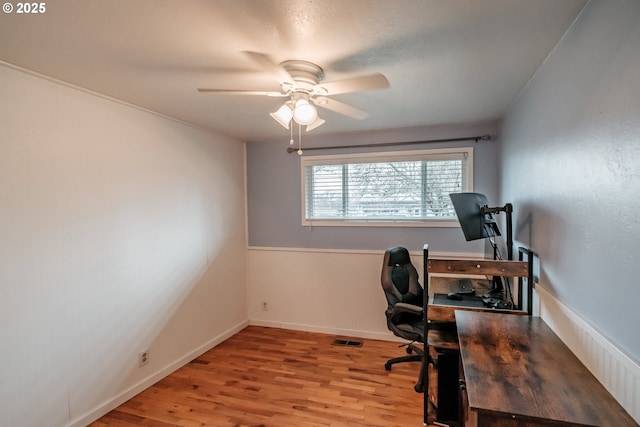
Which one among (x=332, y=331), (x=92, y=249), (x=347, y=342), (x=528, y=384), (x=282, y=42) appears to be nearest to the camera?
(x=528, y=384)

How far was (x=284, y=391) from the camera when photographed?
8.79 ft

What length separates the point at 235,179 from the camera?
3.98 m

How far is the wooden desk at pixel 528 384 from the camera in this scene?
39.7 inches

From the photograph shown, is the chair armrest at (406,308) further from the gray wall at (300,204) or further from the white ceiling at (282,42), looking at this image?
the white ceiling at (282,42)

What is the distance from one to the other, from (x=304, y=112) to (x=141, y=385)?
8.44 ft

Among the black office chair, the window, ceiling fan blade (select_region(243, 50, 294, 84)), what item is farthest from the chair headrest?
ceiling fan blade (select_region(243, 50, 294, 84))

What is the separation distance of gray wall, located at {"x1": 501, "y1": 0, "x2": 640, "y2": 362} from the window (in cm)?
149

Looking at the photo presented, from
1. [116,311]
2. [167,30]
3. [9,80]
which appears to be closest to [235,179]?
[116,311]

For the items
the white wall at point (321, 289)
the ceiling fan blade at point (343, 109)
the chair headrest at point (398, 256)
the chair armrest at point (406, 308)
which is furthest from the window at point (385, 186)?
the chair armrest at point (406, 308)

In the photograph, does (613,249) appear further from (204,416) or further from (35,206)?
(35,206)

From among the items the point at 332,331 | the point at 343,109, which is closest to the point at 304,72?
the point at 343,109

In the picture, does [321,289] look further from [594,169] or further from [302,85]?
[594,169]

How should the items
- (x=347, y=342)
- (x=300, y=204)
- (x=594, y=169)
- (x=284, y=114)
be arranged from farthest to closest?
1. (x=300, y=204)
2. (x=347, y=342)
3. (x=284, y=114)
4. (x=594, y=169)

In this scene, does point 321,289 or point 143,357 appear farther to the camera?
point 321,289
